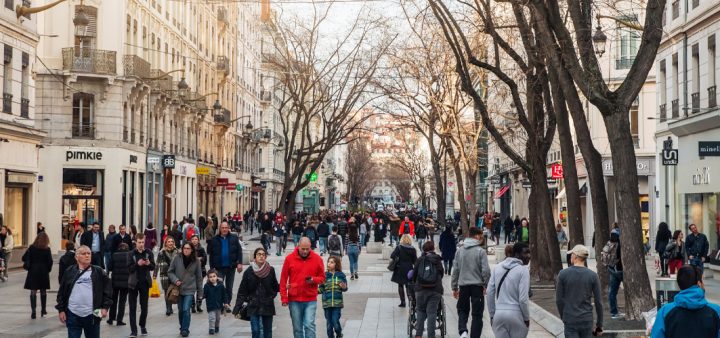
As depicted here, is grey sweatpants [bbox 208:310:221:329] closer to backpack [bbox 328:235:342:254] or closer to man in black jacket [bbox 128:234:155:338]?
man in black jacket [bbox 128:234:155:338]

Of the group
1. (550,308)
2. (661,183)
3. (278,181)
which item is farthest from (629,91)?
(278,181)

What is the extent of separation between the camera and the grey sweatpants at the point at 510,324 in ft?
35.3

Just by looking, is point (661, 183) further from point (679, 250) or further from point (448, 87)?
point (679, 250)

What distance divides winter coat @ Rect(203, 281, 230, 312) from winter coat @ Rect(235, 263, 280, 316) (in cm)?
300

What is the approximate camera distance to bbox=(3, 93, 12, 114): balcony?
31.4 m

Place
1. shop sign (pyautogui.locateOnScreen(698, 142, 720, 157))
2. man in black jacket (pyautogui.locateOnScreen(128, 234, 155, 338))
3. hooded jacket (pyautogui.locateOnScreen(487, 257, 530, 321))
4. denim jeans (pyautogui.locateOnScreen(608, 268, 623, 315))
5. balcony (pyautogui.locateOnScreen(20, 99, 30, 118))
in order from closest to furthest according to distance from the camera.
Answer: hooded jacket (pyautogui.locateOnScreen(487, 257, 530, 321)), man in black jacket (pyautogui.locateOnScreen(128, 234, 155, 338)), denim jeans (pyautogui.locateOnScreen(608, 268, 623, 315)), shop sign (pyautogui.locateOnScreen(698, 142, 720, 157)), balcony (pyautogui.locateOnScreen(20, 99, 30, 118))

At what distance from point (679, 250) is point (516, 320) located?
13744mm

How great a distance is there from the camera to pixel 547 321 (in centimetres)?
1702

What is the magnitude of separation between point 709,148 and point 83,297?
769 inches

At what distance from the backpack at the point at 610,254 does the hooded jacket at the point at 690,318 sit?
34.6 ft

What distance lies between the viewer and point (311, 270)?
13141 mm

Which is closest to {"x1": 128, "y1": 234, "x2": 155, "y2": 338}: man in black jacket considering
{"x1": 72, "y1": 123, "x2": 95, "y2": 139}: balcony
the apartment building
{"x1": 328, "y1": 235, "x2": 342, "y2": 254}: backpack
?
{"x1": 328, "y1": 235, "x2": 342, "y2": 254}: backpack

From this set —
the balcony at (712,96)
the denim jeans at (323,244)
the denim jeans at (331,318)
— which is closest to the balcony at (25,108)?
the denim jeans at (323,244)

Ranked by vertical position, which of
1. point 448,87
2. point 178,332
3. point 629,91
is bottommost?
point 178,332
